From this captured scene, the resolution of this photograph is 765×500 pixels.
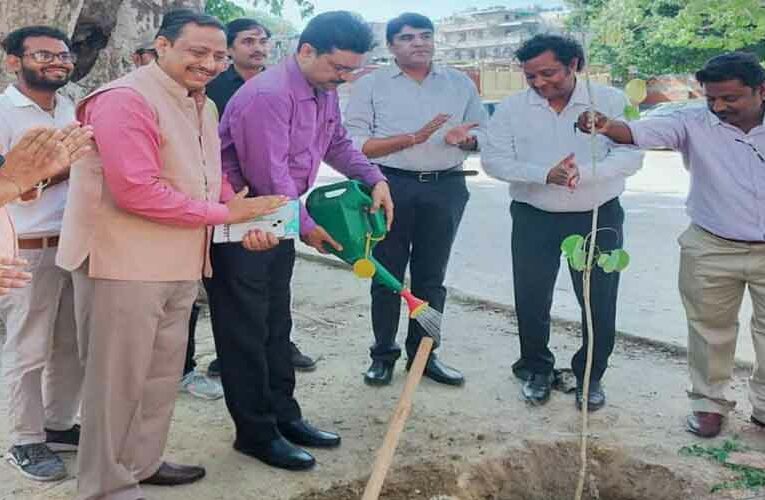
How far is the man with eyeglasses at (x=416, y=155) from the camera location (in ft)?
13.6

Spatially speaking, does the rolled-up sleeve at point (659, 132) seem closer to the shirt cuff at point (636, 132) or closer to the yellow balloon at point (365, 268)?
the shirt cuff at point (636, 132)

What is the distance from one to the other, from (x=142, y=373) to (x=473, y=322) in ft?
10.0

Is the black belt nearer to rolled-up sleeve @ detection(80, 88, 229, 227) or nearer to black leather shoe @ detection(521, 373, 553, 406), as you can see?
black leather shoe @ detection(521, 373, 553, 406)

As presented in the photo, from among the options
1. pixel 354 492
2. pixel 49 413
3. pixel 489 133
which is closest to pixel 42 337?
pixel 49 413

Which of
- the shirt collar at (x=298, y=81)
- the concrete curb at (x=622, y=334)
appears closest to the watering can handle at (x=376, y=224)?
the shirt collar at (x=298, y=81)

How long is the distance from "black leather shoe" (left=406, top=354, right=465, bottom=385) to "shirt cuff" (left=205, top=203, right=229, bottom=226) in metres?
1.88

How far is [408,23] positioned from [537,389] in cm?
195

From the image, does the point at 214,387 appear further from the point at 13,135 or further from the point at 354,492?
the point at 13,135

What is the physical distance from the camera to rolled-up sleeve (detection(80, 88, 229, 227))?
253cm

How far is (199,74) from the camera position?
270 centimetres

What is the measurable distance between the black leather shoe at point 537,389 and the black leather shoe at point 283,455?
1232 millimetres

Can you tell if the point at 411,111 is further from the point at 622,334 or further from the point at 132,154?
the point at 622,334

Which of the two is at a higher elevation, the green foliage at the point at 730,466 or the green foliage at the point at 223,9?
the green foliage at the point at 223,9

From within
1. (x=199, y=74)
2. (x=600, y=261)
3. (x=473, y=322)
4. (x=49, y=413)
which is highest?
(x=199, y=74)
